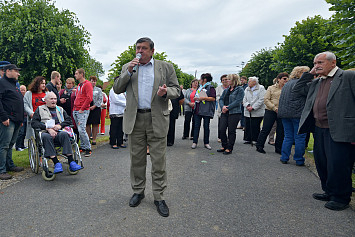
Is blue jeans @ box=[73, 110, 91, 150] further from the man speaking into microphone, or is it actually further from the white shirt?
the white shirt

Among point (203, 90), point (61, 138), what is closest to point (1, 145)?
point (61, 138)

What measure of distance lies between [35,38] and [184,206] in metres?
14.9

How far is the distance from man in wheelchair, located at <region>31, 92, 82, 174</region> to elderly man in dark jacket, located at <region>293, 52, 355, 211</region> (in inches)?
165

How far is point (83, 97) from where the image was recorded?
5.95m

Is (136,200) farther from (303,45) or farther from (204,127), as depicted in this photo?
(303,45)

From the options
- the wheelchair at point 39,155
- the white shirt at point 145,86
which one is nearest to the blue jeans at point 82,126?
the wheelchair at point 39,155

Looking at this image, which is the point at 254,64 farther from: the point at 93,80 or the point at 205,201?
the point at 205,201

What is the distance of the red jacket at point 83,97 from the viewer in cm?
593

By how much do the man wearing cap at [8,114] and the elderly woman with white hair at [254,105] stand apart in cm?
605

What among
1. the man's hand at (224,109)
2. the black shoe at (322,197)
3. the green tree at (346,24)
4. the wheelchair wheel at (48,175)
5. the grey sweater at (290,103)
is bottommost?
the wheelchair wheel at (48,175)

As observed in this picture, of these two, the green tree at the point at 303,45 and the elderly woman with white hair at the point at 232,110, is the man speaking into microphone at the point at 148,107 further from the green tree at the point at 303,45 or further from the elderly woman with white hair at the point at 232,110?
the green tree at the point at 303,45

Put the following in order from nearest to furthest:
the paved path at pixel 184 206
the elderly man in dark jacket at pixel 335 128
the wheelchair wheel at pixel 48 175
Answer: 1. the paved path at pixel 184 206
2. the elderly man in dark jacket at pixel 335 128
3. the wheelchair wheel at pixel 48 175

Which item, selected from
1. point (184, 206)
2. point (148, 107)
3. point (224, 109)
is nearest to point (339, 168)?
point (184, 206)

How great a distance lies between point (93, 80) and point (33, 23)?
31.6ft
